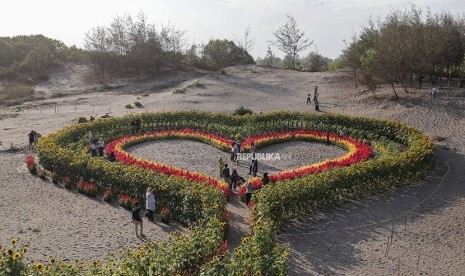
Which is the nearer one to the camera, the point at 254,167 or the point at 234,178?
the point at 234,178

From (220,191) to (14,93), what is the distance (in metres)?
39.5

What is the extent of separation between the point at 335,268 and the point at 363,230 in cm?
279

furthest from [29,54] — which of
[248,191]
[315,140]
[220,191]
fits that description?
[220,191]

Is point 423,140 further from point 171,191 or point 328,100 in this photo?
point 328,100

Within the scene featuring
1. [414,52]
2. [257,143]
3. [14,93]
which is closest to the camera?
[257,143]

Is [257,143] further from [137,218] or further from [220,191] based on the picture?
[137,218]

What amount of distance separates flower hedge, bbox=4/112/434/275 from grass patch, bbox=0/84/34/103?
23101 millimetres

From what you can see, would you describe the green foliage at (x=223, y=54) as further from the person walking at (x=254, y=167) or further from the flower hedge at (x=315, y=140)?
the person walking at (x=254, y=167)

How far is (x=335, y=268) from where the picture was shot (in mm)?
11430

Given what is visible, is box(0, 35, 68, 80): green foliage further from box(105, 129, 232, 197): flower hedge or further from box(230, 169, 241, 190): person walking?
box(230, 169, 241, 190): person walking

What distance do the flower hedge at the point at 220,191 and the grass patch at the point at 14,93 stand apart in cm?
2310

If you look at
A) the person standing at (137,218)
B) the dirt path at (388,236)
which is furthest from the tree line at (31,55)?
the dirt path at (388,236)

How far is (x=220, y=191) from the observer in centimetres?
1413

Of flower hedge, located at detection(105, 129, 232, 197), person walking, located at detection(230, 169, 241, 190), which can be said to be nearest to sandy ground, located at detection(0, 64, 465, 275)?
person walking, located at detection(230, 169, 241, 190)
